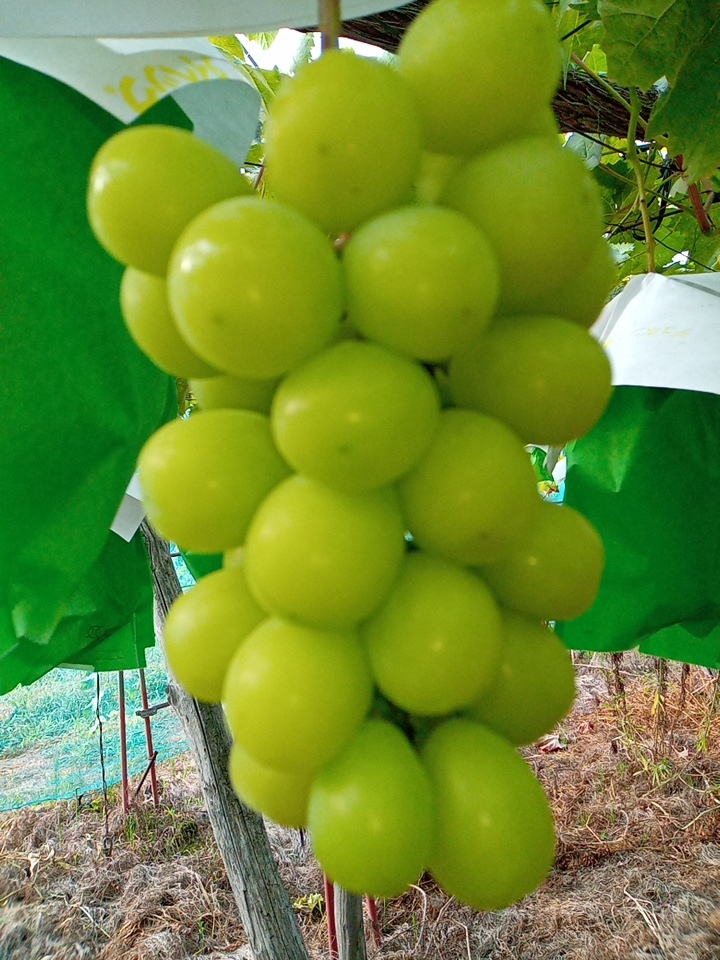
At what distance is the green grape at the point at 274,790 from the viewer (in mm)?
298

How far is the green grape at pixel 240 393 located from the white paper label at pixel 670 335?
44 cm

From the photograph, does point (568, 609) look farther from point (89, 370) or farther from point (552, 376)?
point (89, 370)

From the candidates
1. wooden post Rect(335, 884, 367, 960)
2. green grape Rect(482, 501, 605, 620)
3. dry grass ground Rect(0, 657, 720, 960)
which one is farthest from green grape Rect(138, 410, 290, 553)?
dry grass ground Rect(0, 657, 720, 960)

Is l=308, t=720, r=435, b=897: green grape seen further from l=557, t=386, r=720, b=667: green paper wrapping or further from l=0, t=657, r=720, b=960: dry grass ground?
l=0, t=657, r=720, b=960: dry grass ground

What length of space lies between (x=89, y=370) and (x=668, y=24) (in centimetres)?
57

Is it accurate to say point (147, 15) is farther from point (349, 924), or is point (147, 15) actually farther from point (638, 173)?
point (349, 924)

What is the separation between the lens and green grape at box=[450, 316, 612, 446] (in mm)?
290

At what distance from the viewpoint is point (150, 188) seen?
0.27m

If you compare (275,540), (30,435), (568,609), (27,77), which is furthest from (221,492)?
(27,77)

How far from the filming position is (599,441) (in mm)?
754

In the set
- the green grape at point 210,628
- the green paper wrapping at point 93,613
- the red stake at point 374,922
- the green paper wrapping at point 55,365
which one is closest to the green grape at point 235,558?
the green grape at point 210,628

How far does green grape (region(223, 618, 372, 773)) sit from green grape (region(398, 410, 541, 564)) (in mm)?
56

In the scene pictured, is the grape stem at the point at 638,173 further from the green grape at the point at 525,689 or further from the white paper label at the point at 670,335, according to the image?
the green grape at the point at 525,689

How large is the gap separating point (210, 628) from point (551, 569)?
0.14 m
